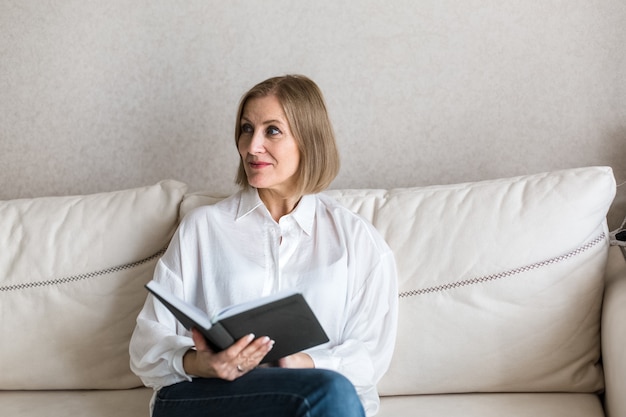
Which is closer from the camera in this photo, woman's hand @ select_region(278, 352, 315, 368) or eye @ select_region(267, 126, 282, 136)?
woman's hand @ select_region(278, 352, 315, 368)

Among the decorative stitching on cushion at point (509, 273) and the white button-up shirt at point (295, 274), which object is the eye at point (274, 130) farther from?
the decorative stitching on cushion at point (509, 273)

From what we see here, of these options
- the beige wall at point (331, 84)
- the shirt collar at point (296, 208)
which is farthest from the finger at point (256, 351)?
the beige wall at point (331, 84)

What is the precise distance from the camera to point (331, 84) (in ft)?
7.66

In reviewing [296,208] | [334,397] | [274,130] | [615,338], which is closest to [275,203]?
[296,208]

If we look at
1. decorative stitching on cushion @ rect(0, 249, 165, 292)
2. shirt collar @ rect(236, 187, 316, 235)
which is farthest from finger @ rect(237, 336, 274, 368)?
decorative stitching on cushion @ rect(0, 249, 165, 292)

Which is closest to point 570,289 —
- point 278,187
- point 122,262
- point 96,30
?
point 278,187

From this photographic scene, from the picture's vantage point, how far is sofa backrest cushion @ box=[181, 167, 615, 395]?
185 centimetres

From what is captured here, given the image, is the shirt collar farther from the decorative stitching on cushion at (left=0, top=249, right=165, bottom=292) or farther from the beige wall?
the beige wall

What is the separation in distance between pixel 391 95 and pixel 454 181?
1.03 feet

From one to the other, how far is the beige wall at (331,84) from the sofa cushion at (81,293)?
41 centimetres

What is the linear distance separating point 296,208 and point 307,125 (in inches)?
7.8

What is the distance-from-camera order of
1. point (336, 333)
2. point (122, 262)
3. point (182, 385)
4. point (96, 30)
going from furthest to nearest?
1. point (96, 30)
2. point (122, 262)
3. point (336, 333)
4. point (182, 385)

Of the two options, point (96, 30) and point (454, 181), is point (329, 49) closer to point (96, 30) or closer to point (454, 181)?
point (454, 181)

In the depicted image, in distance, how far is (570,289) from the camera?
6.06 ft
